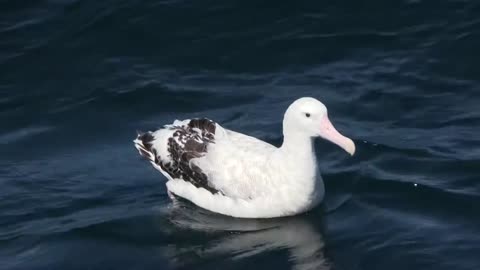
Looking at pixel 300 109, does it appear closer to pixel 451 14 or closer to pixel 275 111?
pixel 275 111

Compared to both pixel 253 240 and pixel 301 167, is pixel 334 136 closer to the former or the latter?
pixel 301 167

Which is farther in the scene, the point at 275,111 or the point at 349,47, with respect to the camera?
the point at 349,47

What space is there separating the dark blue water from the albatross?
195mm

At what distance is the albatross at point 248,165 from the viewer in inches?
450

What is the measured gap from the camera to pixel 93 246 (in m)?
11.9

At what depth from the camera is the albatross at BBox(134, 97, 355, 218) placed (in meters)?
11.4

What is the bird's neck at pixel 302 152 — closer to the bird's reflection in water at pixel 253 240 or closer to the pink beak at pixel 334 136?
the pink beak at pixel 334 136

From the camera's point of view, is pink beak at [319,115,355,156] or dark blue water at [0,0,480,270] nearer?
pink beak at [319,115,355,156]

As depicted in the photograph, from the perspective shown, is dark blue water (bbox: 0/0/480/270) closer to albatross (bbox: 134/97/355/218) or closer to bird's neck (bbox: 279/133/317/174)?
albatross (bbox: 134/97/355/218)

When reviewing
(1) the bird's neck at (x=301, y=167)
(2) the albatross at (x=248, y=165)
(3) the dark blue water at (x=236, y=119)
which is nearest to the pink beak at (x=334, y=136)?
(2) the albatross at (x=248, y=165)

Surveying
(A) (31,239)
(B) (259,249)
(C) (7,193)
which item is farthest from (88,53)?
(B) (259,249)

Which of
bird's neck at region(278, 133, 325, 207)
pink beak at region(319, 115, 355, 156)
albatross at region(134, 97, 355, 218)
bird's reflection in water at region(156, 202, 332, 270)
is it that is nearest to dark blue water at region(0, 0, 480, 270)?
bird's reflection in water at region(156, 202, 332, 270)

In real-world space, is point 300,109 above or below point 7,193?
above

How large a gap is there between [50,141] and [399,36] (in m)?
4.85
